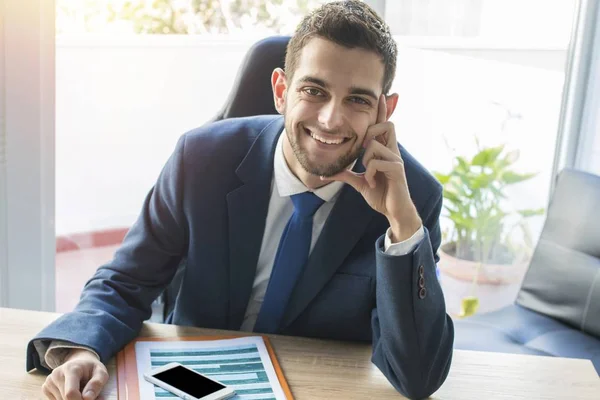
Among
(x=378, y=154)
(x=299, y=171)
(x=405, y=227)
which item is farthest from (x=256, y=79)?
(x=405, y=227)

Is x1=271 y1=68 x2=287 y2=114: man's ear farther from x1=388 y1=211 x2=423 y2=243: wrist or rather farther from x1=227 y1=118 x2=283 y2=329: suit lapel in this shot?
x1=388 y1=211 x2=423 y2=243: wrist

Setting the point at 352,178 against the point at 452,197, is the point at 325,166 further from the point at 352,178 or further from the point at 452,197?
the point at 452,197

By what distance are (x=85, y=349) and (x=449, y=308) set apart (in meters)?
1.87

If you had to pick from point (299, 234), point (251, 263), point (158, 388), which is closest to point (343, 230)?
point (299, 234)

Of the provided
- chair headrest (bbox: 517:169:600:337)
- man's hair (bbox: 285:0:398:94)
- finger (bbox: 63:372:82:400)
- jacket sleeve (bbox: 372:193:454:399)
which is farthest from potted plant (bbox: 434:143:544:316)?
finger (bbox: 63:372:82:400)

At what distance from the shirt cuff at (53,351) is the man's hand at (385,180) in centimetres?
55

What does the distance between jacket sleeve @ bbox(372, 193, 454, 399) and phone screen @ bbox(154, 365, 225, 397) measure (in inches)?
12.1

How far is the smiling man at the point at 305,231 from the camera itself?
129cm

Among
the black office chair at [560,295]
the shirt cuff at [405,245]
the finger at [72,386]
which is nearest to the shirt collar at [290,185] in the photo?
the shirt cuff at [405,245]

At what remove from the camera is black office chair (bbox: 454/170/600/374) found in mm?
2160

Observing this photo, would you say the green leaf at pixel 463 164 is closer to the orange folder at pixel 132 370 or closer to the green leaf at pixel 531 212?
the green leaf at pixel 531 212

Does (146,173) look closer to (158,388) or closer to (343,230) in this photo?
(343,230)

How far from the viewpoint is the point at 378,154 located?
4.50ft

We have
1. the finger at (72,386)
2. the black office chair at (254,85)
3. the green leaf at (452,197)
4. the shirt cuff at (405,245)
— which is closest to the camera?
the finger at (72,386)
